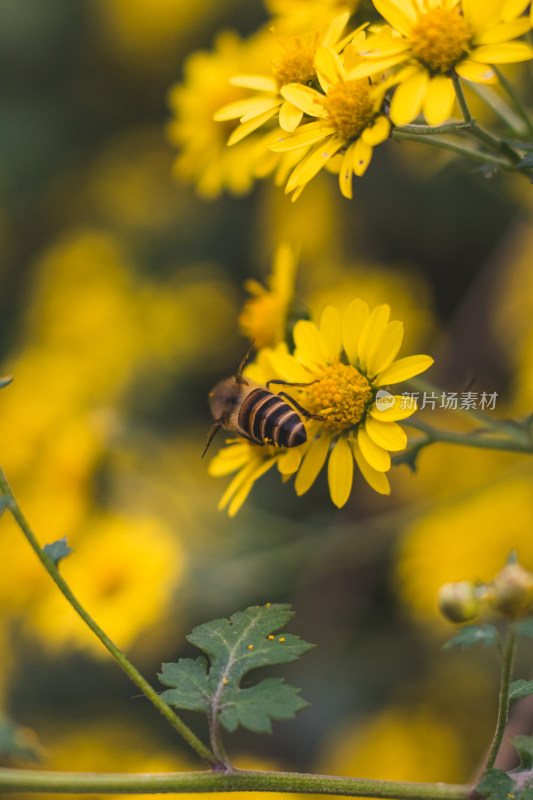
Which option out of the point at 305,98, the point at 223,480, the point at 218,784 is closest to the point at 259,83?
the point at 305,98

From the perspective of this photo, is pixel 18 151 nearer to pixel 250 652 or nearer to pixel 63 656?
pixel 63 656

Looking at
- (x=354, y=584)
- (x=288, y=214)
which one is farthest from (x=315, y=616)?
(x=288, y=214)

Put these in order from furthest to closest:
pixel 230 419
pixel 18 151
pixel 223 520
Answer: pixel 18 151, pixel 223 520, pixel 230 419

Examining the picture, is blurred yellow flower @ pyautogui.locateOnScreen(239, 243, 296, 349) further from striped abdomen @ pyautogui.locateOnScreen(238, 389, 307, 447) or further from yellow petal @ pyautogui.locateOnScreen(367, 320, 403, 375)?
yellow petal @ pyautogui.locateOnScreen(367, 320, 403, 375)

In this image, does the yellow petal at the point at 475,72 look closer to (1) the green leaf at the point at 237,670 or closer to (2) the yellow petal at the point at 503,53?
(2) the yellow petal at the point at 503,53

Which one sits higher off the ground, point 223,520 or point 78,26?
point 78,26

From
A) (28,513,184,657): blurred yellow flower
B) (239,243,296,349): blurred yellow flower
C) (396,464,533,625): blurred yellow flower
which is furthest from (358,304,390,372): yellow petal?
(28,513,184,657): blurred yellow flower

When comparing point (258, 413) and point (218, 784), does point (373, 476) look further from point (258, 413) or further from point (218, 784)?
point (218, 784)
